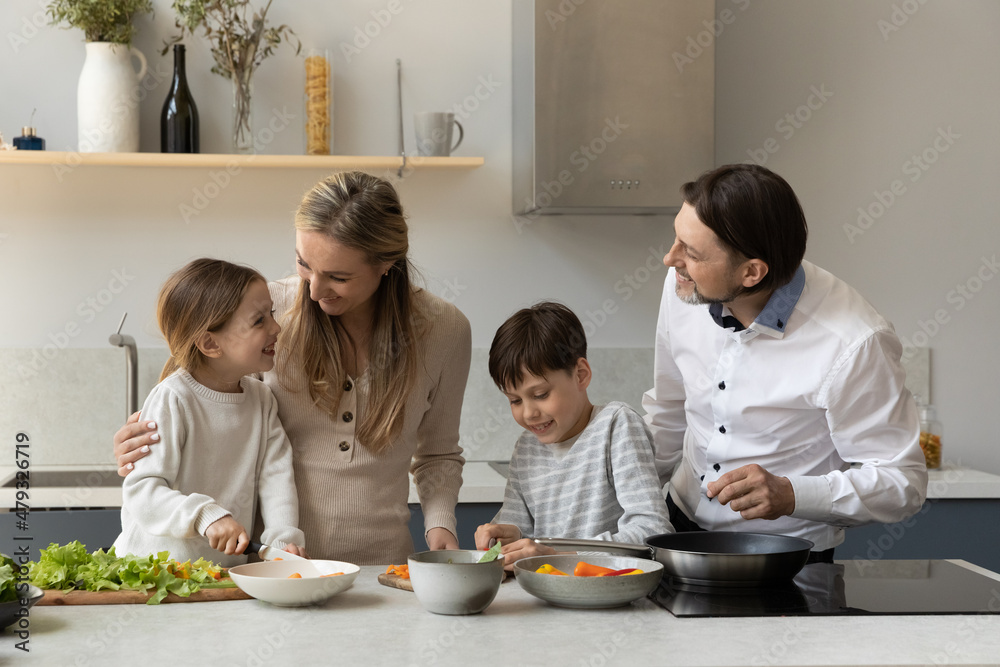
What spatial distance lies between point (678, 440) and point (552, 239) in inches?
45.2

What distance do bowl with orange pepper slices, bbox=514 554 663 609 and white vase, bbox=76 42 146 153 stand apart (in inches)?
76.9

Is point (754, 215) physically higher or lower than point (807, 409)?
higher

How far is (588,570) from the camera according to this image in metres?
1.27

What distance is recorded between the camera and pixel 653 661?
102cm

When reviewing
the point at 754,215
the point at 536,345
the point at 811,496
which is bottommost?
the point at 811,496

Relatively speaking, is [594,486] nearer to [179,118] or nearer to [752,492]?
[752,492]

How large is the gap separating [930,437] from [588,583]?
197 centimetres

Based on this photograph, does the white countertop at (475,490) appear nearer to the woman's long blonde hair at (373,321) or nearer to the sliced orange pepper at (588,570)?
the woman's long blonde hair at (373,321)

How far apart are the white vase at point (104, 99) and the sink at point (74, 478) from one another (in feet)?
2.96

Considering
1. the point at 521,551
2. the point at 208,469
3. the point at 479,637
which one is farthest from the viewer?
the point at 208,469

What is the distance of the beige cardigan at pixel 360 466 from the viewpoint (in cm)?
Result: 165

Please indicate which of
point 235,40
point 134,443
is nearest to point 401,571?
point 134,443

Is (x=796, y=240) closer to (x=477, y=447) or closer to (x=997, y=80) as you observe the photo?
(x=477, y=447)

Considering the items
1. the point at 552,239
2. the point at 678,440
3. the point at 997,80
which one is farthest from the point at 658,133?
the point at 997,80
